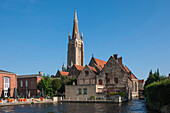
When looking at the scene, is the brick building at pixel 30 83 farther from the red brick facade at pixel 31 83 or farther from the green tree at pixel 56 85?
the green tree at pixel 56 85

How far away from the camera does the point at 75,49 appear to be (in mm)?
143500

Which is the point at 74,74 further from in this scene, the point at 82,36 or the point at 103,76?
the point at 82,36

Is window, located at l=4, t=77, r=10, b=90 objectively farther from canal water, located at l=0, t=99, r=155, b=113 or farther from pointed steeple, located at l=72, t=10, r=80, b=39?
pointed steeple, located at l=72, t=10, r=80, b=39

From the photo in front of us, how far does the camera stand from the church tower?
14338 cm

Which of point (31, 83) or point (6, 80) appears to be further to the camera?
point (31, 83)

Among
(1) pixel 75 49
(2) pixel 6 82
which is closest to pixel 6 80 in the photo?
(2) pixel 6 82

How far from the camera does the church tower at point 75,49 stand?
143375 mm

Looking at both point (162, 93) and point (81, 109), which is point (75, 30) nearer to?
point (81, 109)

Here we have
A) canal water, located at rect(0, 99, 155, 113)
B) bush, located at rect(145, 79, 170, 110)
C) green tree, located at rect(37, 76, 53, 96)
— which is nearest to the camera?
bush, located at rect(145, 79, 170, 110)

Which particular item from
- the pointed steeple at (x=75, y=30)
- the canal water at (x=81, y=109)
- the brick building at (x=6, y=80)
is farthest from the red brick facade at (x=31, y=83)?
the pointed steeple at (x=75, y=30)

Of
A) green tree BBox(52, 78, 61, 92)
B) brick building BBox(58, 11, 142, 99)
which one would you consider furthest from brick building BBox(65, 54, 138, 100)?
green tree BBox(52, 78, 61, 92)

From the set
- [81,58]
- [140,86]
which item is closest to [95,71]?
[140,86]

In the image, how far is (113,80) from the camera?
5928 centimetres

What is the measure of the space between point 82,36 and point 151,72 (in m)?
103
